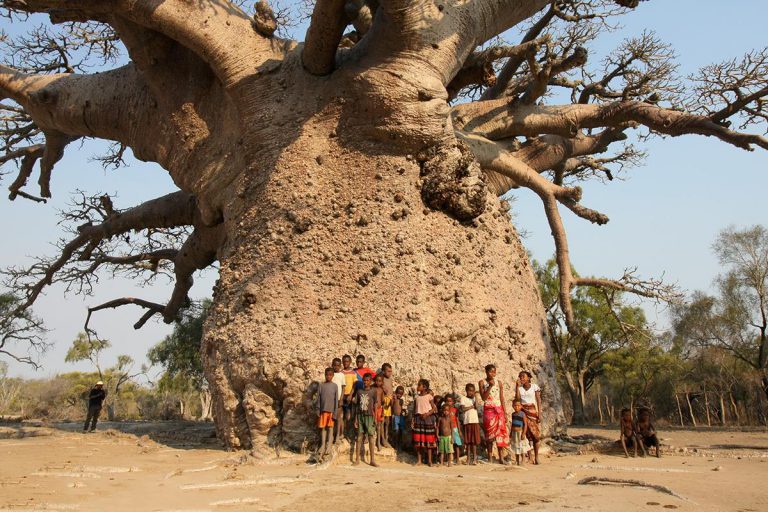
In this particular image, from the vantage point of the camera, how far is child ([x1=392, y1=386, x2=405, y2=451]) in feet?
15.7

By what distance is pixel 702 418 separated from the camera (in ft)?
55.6

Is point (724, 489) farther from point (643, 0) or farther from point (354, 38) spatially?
point (354, 38)

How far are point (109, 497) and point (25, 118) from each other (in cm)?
659

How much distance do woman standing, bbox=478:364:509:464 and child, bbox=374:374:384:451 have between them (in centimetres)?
76

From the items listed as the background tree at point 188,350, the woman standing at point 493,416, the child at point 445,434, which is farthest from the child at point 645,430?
the background tree at point 188,350

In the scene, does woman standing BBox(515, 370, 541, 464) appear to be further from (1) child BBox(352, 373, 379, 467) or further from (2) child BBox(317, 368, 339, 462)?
(2) child BBox(317, 368, 339, 462)

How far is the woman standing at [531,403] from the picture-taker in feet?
16.6

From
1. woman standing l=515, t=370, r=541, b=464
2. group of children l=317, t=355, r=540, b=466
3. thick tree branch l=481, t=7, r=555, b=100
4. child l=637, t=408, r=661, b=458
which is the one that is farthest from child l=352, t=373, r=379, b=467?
thick tree branch l=481, t=7, r=555, b=100

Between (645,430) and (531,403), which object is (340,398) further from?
(645,430)

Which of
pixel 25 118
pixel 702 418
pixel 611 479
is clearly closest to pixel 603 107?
pixel 611 479

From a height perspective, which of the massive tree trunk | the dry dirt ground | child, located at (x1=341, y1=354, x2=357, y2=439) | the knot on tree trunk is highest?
the knot on tree trunk

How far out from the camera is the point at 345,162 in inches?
232

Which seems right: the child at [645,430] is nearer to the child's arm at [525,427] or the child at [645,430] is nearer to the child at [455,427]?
the child's arm at [525,427]

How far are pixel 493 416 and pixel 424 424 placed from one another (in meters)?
0.54
